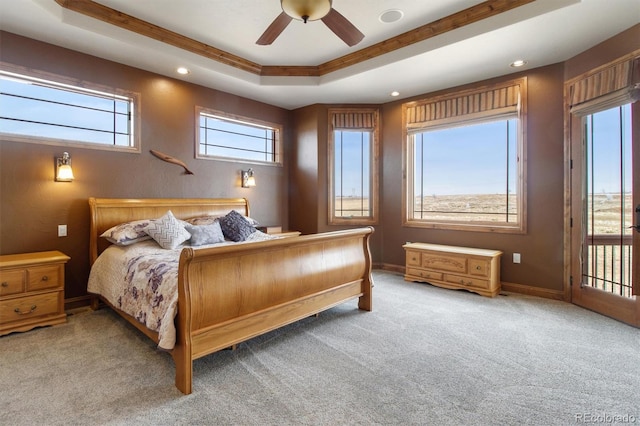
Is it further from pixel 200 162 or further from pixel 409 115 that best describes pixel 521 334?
pixel 200 162

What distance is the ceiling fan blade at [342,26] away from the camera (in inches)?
98.3

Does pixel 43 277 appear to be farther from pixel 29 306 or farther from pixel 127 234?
pixel 127 234

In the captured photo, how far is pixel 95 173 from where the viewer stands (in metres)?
3.61

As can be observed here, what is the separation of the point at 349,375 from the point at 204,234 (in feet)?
7.44

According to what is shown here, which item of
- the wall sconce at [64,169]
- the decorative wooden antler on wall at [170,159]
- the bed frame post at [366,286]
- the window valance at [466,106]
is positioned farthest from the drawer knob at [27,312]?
the window valance at [466,106]

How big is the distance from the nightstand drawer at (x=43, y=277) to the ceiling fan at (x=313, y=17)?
2.87 meters

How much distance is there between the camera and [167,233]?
10.8 feet

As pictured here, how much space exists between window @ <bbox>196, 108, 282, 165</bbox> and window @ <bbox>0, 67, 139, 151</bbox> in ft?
3.15

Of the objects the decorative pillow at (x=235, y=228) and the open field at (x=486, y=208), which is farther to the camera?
the decorative pillow at (x=235, y=228)

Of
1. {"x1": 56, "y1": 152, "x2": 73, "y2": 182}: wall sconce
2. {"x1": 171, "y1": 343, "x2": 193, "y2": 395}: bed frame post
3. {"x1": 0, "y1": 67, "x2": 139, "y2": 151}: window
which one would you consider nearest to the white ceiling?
{"x1": 0, "y1": 67, "x2": 139, "y2": 151}: window

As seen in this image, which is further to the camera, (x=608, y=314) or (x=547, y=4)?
(x=608, y=314)

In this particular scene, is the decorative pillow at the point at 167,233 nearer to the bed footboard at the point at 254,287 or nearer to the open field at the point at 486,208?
the bed footboard at the point at 254,287

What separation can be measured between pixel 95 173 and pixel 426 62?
406cm

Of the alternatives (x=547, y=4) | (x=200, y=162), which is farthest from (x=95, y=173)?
(x=547, y=4)
